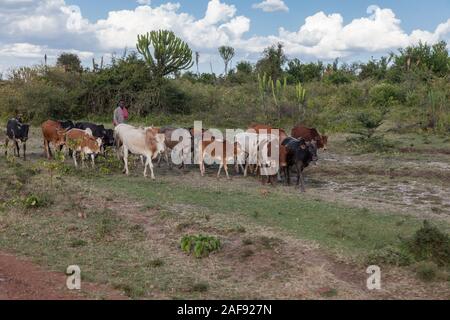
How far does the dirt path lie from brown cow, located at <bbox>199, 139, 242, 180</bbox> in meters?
7.14

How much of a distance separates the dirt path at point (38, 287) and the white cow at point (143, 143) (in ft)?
21.1

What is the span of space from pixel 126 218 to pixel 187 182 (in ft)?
11.9

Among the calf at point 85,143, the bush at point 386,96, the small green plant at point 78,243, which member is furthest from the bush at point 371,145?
the small green plant at point 78,243

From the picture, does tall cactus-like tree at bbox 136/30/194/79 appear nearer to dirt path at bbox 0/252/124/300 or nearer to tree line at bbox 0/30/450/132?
tree line at bbox 0/30/450/132

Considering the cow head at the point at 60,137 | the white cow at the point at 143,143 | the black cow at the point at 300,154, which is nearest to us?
the black cow at the point at 300,154

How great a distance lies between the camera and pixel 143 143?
13695 mm

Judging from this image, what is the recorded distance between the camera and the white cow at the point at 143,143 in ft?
44.6

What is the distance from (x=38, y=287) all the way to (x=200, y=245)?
2332 mm

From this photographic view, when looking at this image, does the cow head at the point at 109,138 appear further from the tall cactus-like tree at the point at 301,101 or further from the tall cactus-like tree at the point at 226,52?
the tall cactus-like tree at the point at 226,52

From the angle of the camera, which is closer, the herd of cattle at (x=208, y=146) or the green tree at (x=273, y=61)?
the herd of cattle at (x=208, y=146)

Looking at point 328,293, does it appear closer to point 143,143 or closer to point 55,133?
point 143,143

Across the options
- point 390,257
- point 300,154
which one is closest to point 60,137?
point 300,154

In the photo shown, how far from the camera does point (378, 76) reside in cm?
3981

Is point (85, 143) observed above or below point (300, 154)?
above
